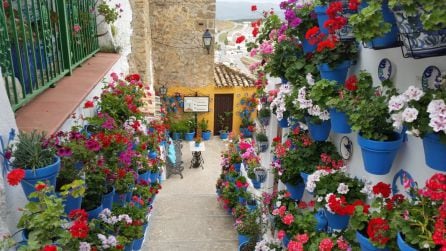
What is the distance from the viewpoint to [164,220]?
7.95 meters

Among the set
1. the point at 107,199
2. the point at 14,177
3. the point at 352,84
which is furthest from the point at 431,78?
the point at 107,199

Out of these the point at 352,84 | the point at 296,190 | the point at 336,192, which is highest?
the point at 352,84

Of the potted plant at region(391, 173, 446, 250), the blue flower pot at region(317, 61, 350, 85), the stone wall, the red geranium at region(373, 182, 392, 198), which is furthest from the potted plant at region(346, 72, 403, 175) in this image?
the stone wall

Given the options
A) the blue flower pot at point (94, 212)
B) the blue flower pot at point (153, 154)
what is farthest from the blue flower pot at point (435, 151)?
the blue flower pot at point (153, 154)

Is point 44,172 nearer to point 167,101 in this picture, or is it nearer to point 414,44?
point 414,44

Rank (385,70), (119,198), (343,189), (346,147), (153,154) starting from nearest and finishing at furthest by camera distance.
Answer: (385,70) < (343,189) < (346,147) < (119,198) < (153,154)

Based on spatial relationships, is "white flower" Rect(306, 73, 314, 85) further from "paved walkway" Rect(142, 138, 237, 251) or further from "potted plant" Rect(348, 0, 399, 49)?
"paved walkway" Rect(142, 138, 237, 251)

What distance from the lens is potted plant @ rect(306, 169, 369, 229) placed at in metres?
2.55

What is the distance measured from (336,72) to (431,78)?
0.97 meters

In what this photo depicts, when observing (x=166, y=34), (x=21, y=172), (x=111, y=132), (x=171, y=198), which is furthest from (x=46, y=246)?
(x=166, y=34)

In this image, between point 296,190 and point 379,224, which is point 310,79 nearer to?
point 296,190

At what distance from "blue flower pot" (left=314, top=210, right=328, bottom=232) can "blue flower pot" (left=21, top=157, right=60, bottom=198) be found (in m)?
2.12

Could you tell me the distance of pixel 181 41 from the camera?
13.3 meters

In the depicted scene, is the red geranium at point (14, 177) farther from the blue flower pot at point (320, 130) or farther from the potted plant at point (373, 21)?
the blue flower pot at point (320, 130)
